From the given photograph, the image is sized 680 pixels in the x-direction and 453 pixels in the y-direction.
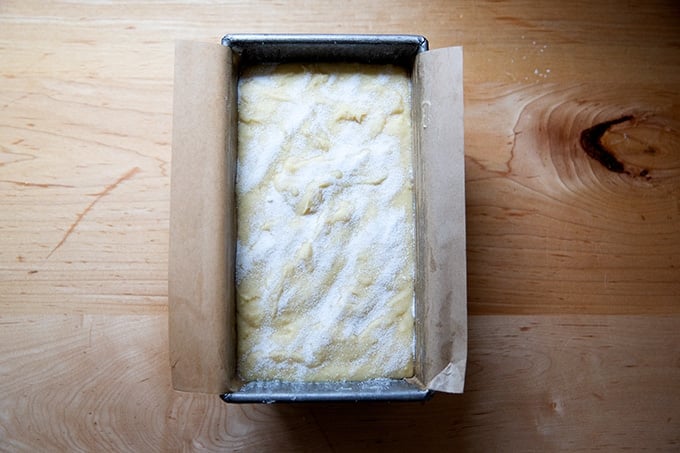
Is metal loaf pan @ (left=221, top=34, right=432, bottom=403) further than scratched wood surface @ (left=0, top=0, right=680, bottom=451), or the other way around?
scratched wood surface @ (left=0, top=0, right=680, bottom=451)

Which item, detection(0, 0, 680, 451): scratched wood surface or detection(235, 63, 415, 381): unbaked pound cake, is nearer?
detection(235, 63, 415, 381): unbaked pound cake

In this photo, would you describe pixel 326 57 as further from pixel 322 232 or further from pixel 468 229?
pixel 468 229

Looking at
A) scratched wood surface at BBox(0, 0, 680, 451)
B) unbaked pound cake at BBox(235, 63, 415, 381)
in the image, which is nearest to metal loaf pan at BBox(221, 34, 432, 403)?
unbaked pound cake at BBox(235, 63, 415, 381)

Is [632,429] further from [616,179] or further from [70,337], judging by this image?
[70,337]

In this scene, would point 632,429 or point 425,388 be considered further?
point 632,429

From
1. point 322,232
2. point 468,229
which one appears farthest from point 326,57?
point 468,229

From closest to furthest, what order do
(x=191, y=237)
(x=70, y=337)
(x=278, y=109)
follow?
(x=191, y=237), (x=278, y=109), (x=70, y=337)

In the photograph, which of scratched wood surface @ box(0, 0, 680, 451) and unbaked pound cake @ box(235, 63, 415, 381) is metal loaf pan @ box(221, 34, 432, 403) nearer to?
unbaked pound cake @ box(235, 63, 415, 381)

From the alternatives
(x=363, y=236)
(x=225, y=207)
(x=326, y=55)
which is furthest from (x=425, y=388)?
(x=326, y=55)
